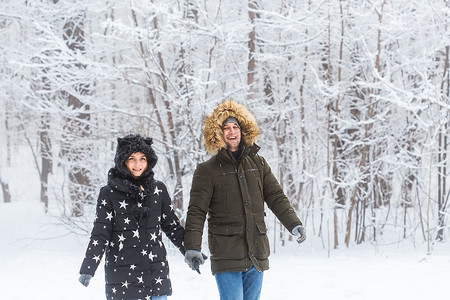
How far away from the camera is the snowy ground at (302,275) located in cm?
484

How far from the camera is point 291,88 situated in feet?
27.2

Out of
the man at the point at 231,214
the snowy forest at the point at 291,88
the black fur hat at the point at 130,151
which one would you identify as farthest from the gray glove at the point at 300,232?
the snowy forest at the point at 291,88

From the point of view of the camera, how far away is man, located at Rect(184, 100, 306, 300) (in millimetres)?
3088

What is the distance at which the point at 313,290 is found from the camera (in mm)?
4977

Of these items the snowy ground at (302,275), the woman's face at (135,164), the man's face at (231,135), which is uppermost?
the man's face at (231,135)

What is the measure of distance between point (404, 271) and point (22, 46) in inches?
315

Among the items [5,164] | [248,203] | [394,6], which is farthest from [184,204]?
[5,164]

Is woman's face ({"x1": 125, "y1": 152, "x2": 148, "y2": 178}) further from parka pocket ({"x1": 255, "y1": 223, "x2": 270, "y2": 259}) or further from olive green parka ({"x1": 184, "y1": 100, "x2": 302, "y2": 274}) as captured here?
parka pocket ({"x1": 255, "y1": 223, "x2": 270, "y2": 259})

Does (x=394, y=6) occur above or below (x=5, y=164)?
above

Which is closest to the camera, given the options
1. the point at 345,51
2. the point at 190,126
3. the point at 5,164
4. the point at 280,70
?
the point at 190,126

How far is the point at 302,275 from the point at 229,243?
2743 millimetres

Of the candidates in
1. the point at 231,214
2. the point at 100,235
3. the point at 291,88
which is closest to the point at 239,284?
the point at 231,214

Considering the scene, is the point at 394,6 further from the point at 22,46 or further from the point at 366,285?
the point at 22,46

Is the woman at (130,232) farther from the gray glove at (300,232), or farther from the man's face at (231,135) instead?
the gray glove at (300,232)
